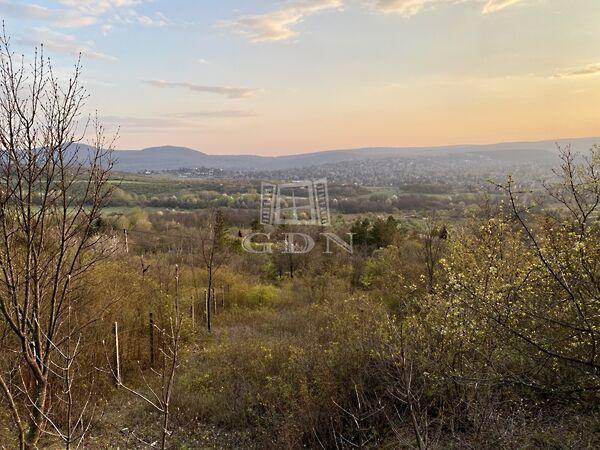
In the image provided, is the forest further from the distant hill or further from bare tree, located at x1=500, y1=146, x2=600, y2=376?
the distant hill

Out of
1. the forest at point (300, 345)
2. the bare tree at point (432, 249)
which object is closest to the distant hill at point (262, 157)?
the bare tree at point (432, 249)

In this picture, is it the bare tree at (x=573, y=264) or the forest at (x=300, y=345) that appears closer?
the forest at (x=300, y=345)

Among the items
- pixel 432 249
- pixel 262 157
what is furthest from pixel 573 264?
pixel 262 157

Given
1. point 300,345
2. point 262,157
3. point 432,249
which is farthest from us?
point 262,157

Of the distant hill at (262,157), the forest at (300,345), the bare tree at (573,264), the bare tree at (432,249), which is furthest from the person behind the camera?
the distant hill at (262,157)

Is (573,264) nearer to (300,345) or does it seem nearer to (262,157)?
(300,345)

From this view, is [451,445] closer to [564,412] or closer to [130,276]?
[564,412]

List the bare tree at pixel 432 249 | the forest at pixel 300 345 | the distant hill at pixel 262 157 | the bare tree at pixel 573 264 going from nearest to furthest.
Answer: the forest at pixel 300 345
the bare tree at pixel 573 264
the bare tree at pixel 432 249
the distant hill at pixel 262 157

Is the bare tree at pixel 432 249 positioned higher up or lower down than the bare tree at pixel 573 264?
Result: lower down

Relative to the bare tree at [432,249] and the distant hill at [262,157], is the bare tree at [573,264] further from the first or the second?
the distant hill at [262,157]

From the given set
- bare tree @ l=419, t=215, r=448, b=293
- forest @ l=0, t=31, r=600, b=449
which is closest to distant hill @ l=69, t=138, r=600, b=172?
bare tree @ l=419, t=215, r=448, b=293

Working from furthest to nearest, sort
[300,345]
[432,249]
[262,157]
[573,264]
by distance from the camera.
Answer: [262,157]
[432,249]
[300,345]
[573,264]
